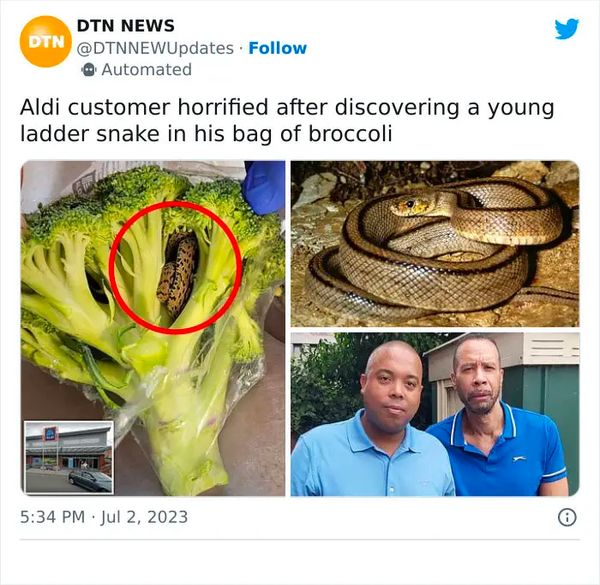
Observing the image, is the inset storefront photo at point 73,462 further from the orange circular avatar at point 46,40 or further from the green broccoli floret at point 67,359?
the orange circular avatar at point 46,40

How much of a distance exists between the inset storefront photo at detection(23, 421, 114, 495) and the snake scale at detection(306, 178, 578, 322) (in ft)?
3.65

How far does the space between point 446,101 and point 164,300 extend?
145cm

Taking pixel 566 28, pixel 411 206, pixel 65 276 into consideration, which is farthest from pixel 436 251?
pixel 65 276

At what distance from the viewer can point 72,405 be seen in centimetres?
Result: 313

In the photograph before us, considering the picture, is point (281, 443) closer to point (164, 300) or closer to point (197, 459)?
point (197, 459)

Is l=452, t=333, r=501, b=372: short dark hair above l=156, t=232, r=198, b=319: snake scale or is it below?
below

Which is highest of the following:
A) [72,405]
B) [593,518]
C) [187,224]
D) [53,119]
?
[53,119]

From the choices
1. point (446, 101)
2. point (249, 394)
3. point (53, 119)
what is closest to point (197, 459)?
point (249, 394)

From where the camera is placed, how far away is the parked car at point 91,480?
312 cm

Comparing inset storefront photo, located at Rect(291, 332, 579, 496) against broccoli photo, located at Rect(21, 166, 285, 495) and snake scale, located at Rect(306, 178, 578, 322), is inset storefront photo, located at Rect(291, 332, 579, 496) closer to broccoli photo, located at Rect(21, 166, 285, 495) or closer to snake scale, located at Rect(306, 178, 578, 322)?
snake scale, located at Rect(306, 178, 578, 322)

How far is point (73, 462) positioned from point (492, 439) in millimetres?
1784

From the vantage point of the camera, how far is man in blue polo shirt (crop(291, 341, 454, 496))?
3064 mm

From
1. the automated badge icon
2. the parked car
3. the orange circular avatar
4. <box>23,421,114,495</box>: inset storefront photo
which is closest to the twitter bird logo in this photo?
the automated badge icon

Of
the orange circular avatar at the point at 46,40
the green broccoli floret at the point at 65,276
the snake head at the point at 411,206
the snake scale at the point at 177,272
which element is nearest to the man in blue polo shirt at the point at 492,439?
the snake head at the point at 411,206
